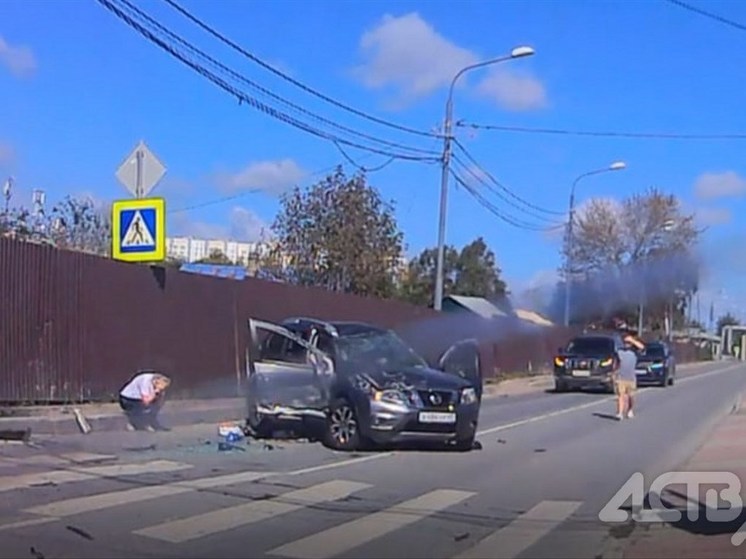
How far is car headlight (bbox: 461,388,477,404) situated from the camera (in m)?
16.5

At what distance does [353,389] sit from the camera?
53.8 feet

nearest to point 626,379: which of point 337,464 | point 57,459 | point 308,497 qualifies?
point 337,464

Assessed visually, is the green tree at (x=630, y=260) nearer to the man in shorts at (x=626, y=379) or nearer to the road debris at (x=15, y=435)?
the man in shorts at (x=626, y=379)

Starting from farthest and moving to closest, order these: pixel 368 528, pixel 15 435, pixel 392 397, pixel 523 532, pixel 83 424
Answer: pixel 83 424
pixel 392 397
pixel 15 435
pixel 523 532
pixel 368 528

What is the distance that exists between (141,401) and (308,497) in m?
6.62

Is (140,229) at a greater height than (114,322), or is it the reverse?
(140,229)

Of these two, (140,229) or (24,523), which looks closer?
(24,523)

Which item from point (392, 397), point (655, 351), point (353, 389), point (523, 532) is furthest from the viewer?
point (655, 351)

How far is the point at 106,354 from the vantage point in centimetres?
1925

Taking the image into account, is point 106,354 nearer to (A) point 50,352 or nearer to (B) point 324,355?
(A) point 50,352

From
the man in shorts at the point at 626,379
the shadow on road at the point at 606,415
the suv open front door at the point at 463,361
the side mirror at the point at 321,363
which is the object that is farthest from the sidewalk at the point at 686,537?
the shadow on road at the point at 606,415

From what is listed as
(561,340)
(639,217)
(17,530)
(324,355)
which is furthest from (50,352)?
(639,217)

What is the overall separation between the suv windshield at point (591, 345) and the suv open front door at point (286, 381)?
20265 mm

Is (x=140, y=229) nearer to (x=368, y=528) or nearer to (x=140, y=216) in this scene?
(x=140, y=216)
